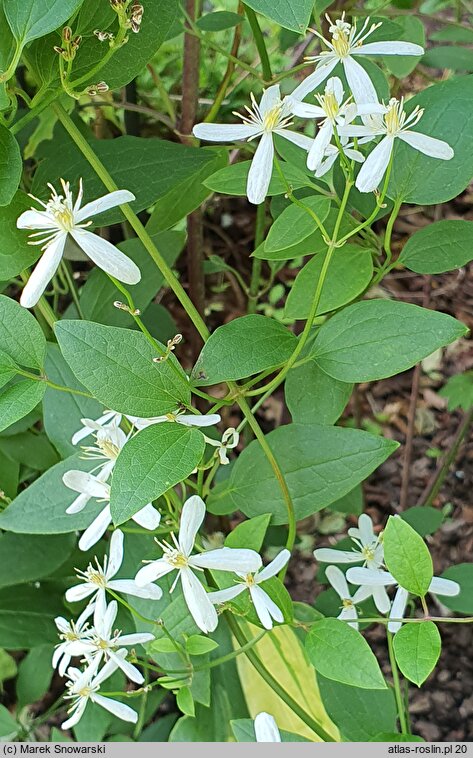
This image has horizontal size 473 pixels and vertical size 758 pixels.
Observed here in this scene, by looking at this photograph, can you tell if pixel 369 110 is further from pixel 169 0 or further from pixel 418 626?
pixel 418 626

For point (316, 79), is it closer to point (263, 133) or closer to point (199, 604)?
point (263, 133)

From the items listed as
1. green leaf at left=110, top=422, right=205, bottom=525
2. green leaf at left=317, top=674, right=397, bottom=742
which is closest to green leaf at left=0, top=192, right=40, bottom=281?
green leaf at left=110, top=422, right=205, bottom=525

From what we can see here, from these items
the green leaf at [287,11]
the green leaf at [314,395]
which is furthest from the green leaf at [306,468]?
the green leaf at [287,11]

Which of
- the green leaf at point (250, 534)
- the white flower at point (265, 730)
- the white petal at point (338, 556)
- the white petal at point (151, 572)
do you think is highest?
the white petal at point (151, 572)

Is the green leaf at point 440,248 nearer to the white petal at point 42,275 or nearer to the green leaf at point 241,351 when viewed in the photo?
the green leaf at point 241,351

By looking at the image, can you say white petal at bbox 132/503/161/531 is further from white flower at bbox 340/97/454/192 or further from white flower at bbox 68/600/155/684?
white flower at bbox 340/97/454/192

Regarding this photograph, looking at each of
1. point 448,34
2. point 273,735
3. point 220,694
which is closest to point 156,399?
point 273,735
